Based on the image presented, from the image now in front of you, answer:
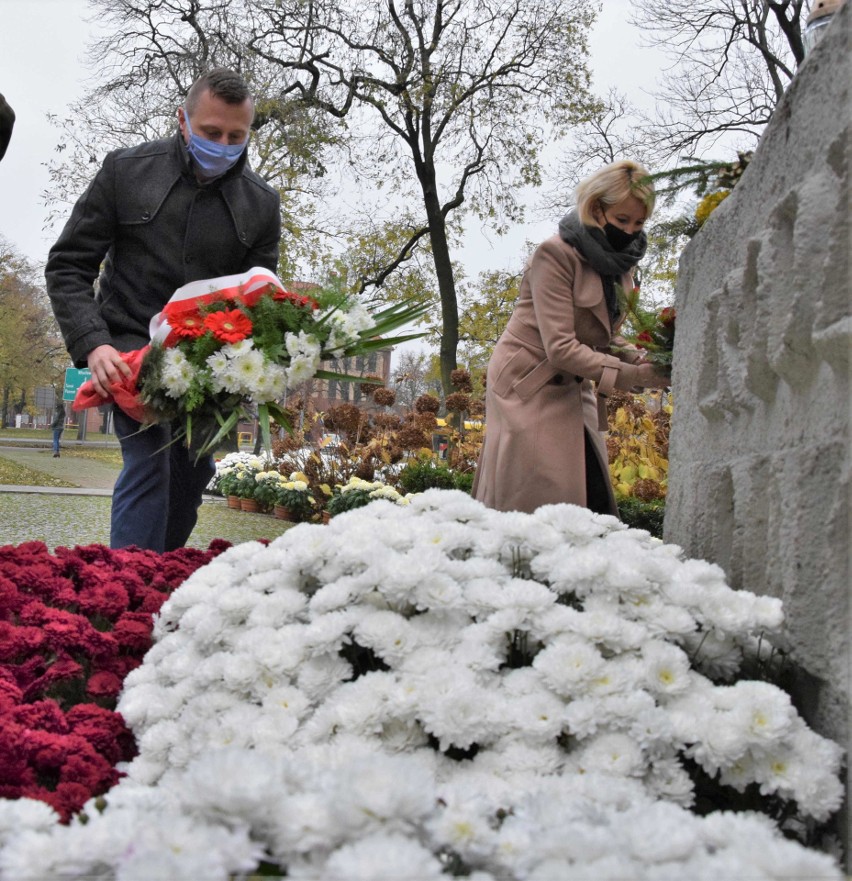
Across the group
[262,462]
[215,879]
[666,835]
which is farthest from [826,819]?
[262,462]

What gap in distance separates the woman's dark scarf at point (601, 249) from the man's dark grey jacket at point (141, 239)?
3.78ft

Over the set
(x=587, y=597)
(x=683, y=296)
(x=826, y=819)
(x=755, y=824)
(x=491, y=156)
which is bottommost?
(x=826, y=819)

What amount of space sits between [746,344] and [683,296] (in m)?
1.01

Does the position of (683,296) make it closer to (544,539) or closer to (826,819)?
(544,539)

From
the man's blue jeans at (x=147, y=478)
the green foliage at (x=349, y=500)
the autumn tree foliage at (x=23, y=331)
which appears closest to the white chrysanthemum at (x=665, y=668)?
the man's blue jeans at (x=147, y=478)

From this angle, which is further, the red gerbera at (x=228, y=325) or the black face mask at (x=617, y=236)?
the black face mask at (x=617, y=236)

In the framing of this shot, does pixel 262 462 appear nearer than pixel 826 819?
No

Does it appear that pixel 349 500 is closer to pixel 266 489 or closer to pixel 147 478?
pixel 266 489

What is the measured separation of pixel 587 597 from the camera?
1660 mm

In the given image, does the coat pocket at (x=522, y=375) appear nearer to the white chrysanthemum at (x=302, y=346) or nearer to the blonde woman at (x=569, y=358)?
the blonde woman at (x=569, y=358)

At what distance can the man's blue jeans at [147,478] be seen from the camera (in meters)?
3.12

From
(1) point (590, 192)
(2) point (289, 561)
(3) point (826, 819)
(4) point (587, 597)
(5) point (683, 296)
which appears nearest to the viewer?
(3) point (826, 819)

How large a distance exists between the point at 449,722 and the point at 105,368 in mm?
2050

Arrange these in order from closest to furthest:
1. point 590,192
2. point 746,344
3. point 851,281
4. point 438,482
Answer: point 851,281 < point 746,344 < point 590,192 < point 438,482
